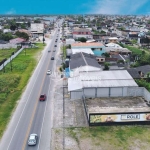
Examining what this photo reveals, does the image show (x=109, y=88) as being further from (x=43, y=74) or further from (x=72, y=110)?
(x=43, y=74)

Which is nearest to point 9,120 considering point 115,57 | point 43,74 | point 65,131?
point 65,131

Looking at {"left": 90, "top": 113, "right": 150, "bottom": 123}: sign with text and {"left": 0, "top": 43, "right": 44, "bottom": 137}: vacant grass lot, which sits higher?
{"left": 0, "top": 43, "right": 44, "bottom": 137}: vacant grass lot

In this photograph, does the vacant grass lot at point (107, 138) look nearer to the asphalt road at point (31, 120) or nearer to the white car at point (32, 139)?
the asphalt road at point (31, 120)

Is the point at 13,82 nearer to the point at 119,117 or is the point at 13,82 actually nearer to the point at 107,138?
the point at 119,117

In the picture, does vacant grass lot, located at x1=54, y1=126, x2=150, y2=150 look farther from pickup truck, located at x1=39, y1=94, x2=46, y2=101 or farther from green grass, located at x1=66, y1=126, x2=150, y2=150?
pickup truck, located at x1=39, y1=94, x2=46, y2=101

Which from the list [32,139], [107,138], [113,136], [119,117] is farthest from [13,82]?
[113,136]

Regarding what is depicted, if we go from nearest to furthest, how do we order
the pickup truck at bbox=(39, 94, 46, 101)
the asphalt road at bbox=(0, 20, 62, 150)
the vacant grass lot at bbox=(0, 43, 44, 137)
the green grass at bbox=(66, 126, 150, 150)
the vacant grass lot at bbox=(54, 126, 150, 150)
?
1. the vacant grass lot at bbox=(54, 126, 150, 150)
2. the green grass at bbox=(66, 126, 150, 150)
3. the asphalt road at bbox=(0, 20, 62, 150)
4. the vacant grass lot at bbox=(0, 43, 44, 137)
5. the pickup truck at bbox=(39, 94, 46, 101)

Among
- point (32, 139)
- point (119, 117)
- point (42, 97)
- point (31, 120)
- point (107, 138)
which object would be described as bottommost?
point (107, 138)

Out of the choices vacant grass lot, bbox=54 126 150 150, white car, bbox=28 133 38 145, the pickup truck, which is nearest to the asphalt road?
white car, bbox=28 133 38 145

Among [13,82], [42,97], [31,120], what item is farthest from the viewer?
[13,82]
